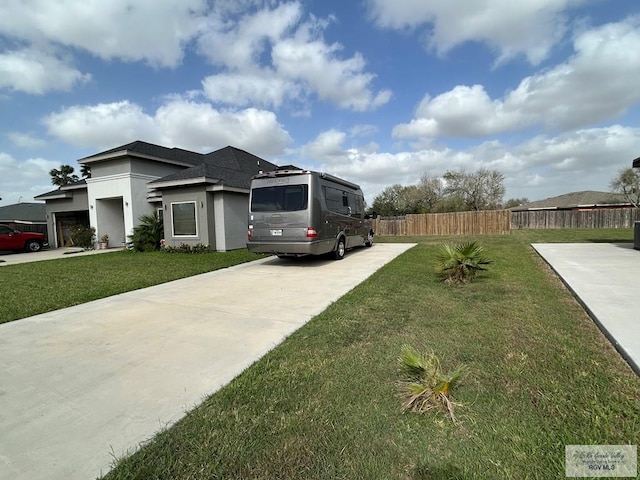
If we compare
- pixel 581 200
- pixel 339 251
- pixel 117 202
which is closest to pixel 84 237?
pixel 117 202

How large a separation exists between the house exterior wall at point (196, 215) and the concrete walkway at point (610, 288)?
1210 centimetres

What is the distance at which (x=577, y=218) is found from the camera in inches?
1035

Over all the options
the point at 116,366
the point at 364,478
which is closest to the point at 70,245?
the point at 116,366

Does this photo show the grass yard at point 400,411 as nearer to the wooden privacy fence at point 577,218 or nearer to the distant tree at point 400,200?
the wooden privacy fence at point 577,218

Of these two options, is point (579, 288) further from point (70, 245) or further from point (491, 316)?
point (70, 245)

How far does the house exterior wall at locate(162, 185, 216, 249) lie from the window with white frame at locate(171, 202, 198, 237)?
88mm

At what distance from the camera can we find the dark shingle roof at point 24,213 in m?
32.0

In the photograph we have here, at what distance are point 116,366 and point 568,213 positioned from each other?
33.0 m

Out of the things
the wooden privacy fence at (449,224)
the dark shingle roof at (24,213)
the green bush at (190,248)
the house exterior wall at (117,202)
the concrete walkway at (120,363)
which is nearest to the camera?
the concrete walkway at (120,363)

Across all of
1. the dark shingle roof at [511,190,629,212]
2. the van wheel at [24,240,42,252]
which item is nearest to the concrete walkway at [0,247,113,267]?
the van wheel at [24,240,42,252]

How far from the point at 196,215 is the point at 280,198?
20.9 ft

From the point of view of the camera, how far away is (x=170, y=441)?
7.00ft

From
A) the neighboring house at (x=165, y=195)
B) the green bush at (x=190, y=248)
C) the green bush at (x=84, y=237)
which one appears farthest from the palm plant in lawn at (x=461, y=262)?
the green bush at (x=84, y=237)

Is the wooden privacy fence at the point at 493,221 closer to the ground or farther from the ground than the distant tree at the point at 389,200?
closer to the ground
